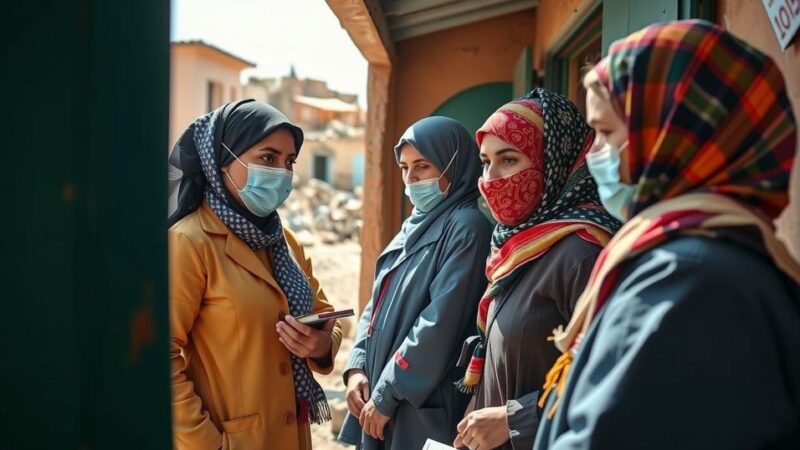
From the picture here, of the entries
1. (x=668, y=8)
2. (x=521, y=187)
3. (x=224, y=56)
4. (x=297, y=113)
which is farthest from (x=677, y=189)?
(x=297, y=113)

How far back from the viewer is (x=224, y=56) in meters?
26.7

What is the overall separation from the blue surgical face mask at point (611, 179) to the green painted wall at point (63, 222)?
2.98 feet

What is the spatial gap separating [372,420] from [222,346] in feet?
2.15

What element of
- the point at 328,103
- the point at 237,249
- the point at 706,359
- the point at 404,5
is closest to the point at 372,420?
the point at 237,249

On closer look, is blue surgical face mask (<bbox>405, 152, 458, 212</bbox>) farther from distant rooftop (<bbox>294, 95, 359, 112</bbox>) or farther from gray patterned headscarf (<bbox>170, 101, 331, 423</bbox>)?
distant rooftop (<bbox>294, 95, 359, 112</bbox>)

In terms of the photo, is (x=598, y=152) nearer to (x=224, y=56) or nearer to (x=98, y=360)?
(x=98, y=360)

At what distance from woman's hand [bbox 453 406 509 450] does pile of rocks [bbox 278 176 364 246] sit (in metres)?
21.1

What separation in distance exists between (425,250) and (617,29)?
4.01ft

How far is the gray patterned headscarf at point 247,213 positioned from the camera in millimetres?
2471

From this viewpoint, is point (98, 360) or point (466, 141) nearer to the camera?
point (98, 360)

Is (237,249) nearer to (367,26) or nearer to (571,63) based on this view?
(367,26)

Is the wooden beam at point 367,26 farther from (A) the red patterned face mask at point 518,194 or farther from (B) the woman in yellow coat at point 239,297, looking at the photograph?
(A) the red patterned face mask at point 518,194

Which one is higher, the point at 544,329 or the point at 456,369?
the point at 544,329

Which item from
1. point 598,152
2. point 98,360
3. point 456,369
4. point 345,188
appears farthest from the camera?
point 345,188
